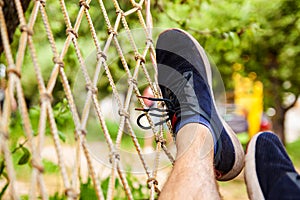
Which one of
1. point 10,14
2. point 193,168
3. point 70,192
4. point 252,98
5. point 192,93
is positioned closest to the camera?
point 70,192

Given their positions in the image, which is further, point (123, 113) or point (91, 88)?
point (123, 113)

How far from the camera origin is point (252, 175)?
922 millimetres

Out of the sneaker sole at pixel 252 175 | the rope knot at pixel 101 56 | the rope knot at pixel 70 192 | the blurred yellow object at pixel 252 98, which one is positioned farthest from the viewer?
the blurred yellow object at pixel 252 98

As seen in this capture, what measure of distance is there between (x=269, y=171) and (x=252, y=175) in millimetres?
36

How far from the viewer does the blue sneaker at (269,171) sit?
0.83m

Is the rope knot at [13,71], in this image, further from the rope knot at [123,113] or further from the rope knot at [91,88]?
the rope knot at [123,113]

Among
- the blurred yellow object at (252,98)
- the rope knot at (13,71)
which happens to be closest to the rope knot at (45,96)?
the rope knot at (13,71)

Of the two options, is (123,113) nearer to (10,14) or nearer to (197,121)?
(197,121)

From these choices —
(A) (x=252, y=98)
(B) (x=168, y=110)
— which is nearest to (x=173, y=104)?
(B) (x=168, y=110)

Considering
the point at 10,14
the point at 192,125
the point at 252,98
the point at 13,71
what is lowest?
the point at 192,125

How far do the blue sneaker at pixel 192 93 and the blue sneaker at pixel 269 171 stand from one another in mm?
167

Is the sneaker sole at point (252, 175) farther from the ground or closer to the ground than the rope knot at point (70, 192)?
closer to the ground

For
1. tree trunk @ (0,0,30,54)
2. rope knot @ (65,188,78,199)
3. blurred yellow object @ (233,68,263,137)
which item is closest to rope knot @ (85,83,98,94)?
rope knot @ (65,188,78,199)

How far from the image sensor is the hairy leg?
0.99 m
